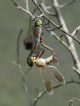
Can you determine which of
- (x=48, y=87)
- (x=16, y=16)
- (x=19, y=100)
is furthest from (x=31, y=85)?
(x=48, y=87)

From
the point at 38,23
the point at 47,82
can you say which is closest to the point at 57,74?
the point at 47,82

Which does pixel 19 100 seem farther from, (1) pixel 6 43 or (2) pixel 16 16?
(2) pixel 16 16

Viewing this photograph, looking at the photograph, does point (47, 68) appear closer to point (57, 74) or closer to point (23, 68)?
point (57, 74)

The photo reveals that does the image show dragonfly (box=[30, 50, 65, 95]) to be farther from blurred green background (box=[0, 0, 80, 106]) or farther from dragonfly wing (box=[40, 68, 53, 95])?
blurred green background (box=[0, 0, 80, 106])

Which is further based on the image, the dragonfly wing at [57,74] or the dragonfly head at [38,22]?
the dragonfly wing at [57,74]

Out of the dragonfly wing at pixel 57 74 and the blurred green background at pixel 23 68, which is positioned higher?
the dragonfly wing at pixel 57 74

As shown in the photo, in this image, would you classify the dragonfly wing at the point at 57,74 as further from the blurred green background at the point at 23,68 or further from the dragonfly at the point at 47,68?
the blurred green background at the point at 23,68

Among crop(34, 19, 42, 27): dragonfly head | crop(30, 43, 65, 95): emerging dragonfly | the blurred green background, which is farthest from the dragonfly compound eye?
the blurred green background

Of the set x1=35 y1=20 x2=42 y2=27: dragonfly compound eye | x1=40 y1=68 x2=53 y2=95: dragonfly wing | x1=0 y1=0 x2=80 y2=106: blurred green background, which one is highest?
x1=35 y1=20 x2=42 y2=27: dragonfly compound eye

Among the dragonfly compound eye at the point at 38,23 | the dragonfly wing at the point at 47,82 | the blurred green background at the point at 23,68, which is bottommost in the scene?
the blurred green background at the point at 23,68

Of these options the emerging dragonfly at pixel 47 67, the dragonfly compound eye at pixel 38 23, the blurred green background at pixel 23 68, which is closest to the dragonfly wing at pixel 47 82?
the emerging dragonfly at pixel 47 67
